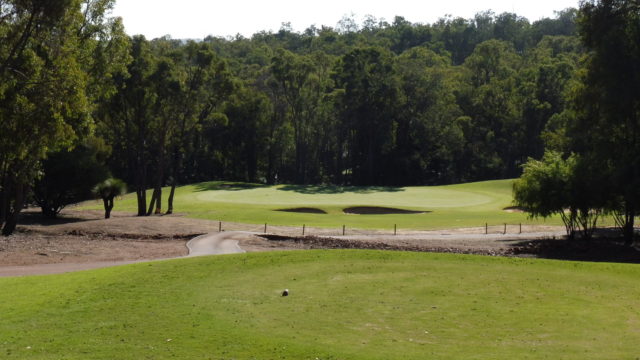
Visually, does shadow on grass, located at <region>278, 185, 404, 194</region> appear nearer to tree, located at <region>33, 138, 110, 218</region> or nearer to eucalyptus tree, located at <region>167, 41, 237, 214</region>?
eucalyptus tree, located at <region>167, 41, 237, 214</region>

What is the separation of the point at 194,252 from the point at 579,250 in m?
20.3

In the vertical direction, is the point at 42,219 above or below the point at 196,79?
below

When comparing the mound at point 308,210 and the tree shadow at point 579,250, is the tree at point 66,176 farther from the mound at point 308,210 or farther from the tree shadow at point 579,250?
the tree shadow at point 579,250

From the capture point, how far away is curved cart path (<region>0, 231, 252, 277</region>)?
2526cm

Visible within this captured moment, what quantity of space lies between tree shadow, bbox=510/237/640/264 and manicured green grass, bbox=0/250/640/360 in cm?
754

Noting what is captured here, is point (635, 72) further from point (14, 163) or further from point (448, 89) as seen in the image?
point (448, 89)

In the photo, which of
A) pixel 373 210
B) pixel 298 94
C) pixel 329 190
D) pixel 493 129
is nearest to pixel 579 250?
pixel 373 210

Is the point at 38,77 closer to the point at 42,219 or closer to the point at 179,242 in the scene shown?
the point at 179,242

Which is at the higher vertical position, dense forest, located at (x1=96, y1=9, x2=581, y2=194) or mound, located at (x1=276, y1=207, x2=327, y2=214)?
dense forest, located at (x1=96, y1=9, x2=581, y2=194)

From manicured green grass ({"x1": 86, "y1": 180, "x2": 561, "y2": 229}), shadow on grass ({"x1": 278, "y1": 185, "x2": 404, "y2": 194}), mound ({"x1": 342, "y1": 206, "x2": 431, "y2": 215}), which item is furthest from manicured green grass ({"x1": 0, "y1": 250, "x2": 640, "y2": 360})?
shadow on grass ({"x1": 278, "y1": 185, "x2": 404, "y2": 194})

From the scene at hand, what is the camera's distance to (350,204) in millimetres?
63500

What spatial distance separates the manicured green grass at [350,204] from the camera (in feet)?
161

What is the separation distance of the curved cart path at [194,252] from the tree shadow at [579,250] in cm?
1507

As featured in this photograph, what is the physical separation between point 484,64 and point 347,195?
60.5 m
